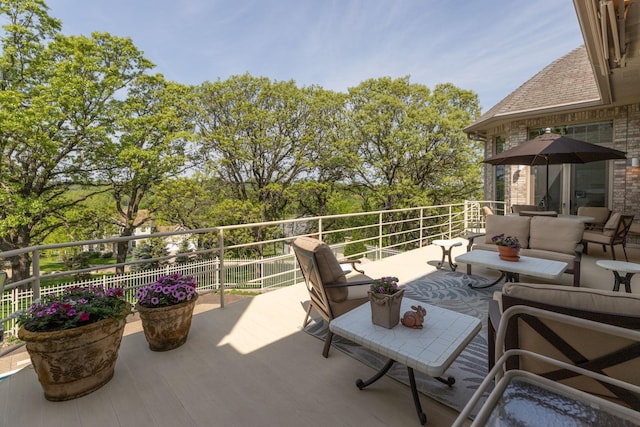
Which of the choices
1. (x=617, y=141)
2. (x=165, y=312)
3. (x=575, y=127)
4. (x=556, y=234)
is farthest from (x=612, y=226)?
(x=165, y=312)

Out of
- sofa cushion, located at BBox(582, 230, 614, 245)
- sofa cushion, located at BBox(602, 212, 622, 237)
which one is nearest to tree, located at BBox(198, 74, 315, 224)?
sofa cushion, located at BBox(582, 230, 614, 245)

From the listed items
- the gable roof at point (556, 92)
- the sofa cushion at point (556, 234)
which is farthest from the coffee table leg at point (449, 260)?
the gable roof at point (556, 92)

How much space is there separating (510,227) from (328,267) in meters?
3.88

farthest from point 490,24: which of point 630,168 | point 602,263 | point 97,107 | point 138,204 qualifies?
point 138,204

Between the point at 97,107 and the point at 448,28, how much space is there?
505 inches

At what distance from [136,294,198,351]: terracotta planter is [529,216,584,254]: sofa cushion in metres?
5.00

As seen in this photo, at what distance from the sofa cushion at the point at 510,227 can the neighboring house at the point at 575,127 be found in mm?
2427

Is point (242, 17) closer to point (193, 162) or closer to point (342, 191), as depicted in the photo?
point (193, 162)

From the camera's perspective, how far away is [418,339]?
6.01ft

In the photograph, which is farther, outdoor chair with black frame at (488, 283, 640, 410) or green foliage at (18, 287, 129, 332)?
green foliage at (18, 287, 129, 332)

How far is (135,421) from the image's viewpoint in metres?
1.79

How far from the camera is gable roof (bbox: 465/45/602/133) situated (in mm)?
7074

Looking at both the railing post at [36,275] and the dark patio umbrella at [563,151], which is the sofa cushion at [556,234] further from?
the railing post at [36,275]

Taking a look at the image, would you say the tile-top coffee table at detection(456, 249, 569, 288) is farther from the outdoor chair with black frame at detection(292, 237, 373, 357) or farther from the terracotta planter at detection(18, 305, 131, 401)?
the terracotta planter at detection(18, 305, 131, 401)
